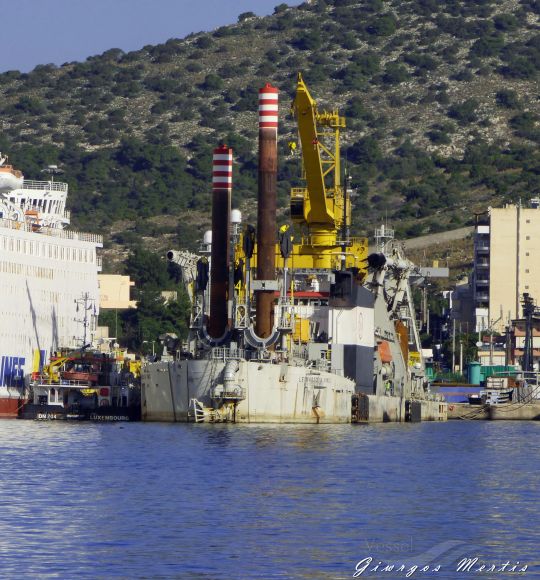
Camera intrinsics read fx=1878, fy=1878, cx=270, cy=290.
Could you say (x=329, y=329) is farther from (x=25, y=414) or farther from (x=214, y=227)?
(x=25, y=414)

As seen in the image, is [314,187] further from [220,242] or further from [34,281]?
[34,281]

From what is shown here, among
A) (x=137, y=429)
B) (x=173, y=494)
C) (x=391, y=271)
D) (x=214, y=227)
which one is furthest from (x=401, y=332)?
(x=173, y=494)

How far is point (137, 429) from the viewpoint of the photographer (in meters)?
104

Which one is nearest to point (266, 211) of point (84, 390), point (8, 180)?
point (84, 390)

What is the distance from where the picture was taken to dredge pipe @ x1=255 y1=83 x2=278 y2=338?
110 m

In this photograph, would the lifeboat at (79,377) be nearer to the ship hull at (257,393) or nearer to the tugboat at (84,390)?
the tugboat at (84,390)

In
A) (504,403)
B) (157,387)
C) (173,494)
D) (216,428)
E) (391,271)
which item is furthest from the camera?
(504,403)

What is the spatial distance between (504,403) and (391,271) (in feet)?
64.4

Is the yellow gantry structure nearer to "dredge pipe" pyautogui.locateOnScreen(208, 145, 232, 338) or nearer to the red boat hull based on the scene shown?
"dredge pipe" pyautogui.locateOnScreen(208, 145, 232, 338)

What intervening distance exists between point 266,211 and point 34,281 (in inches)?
1279

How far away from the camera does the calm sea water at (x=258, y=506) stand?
165ft

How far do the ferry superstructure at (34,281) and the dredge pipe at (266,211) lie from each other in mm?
23880

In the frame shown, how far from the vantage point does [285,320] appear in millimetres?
108688

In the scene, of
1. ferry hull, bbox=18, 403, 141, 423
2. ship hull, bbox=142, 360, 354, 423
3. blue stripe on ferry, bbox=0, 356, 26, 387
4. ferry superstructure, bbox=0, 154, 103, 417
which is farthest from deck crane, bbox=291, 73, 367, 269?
blue stripe on ferry, bbox=0, 356, 26, 387
